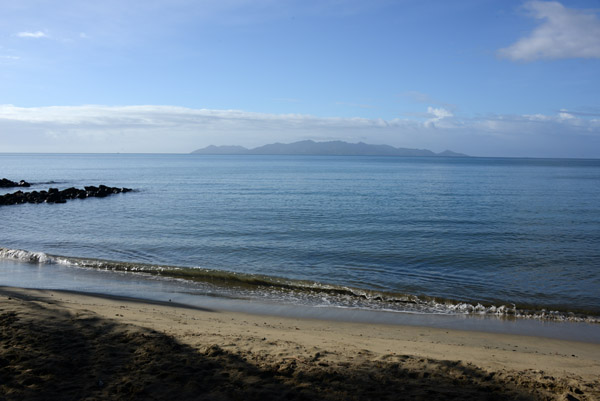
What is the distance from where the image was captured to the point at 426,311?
12.4 meters

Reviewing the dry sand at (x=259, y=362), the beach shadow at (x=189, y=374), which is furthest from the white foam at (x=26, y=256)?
the beach shadow at (x=189, y=374)

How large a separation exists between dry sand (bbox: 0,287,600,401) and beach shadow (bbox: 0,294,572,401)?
2 centimetres

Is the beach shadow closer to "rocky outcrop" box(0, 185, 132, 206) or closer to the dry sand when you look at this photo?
the dry sand

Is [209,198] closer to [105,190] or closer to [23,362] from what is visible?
[105,190]

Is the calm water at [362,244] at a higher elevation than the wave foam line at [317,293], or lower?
higher

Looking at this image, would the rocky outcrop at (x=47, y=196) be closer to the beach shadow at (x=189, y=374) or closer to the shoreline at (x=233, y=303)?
the shoreline at (x=233, y=303)

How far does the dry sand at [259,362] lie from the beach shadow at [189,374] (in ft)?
0.06

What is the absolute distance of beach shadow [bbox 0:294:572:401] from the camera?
616cm

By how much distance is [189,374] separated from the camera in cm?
671

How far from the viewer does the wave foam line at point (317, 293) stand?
40.7 ft

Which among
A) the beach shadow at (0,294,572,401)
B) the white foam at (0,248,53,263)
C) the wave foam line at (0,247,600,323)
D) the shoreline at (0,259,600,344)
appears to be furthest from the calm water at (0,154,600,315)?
the beach shadow at (0,294,572,401)

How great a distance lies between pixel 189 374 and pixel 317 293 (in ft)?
25.4

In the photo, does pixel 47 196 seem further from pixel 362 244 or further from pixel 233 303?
pixel 233 303

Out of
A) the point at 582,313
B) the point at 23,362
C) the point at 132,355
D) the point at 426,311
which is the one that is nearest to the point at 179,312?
the point at 132,355
